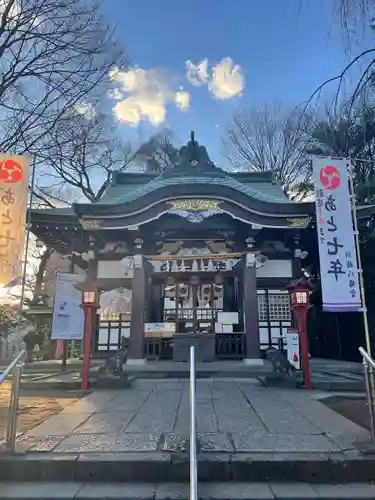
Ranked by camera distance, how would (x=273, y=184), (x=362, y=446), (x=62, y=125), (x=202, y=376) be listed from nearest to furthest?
(x=362, y=446) → (x=202, y=376) → (x=62, y=125) → (x=273, y=184)

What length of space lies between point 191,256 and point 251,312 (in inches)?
102

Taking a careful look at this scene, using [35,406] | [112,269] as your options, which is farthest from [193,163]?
[35,406]

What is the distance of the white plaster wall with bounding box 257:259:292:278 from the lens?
12.0 m

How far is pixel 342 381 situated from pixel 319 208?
381 centimetres

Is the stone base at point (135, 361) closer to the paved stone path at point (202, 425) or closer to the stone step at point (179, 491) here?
the paved stone path at point (202, 425)

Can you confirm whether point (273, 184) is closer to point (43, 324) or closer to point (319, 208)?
point (319, 208)

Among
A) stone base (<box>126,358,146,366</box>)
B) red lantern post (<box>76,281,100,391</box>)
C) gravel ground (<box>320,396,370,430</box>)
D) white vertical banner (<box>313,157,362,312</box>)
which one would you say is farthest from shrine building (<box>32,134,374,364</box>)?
gravel ground (<box>320,396,370,430</box>)

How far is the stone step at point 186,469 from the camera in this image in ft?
11.0

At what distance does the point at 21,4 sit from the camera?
820cm

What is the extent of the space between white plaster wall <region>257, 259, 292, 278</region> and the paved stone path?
532cm

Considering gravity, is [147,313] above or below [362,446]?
above

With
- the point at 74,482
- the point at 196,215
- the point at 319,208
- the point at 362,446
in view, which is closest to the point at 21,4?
the point at 196,215

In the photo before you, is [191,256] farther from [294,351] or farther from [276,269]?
[294,351]

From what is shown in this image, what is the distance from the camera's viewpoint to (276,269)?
39.5 feet
